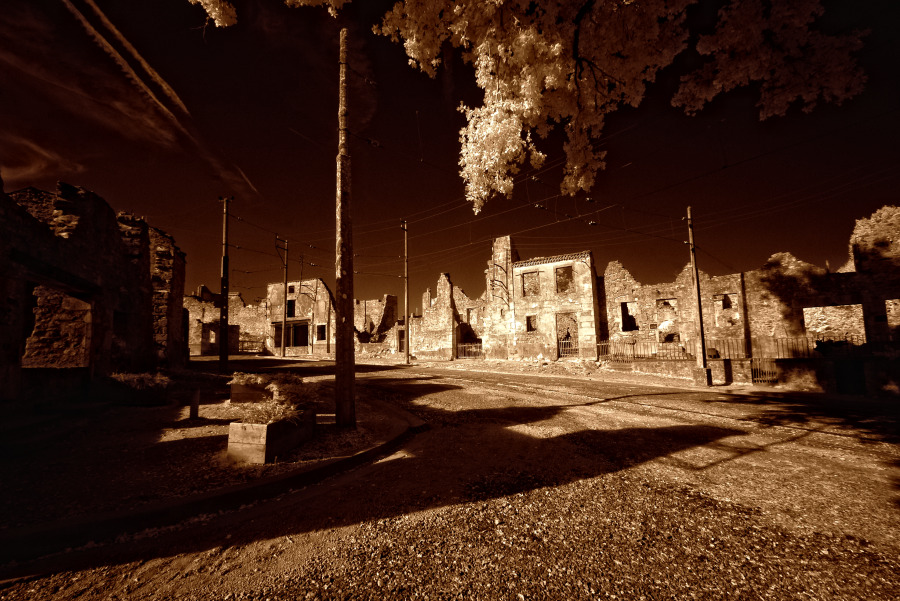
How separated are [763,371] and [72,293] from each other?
24361 millimetres

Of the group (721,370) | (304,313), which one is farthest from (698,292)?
(304,313)

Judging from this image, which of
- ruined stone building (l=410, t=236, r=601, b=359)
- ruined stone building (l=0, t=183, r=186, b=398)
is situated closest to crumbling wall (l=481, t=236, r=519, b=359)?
ruined stone building (l=410, t=236, r=601, b=359)

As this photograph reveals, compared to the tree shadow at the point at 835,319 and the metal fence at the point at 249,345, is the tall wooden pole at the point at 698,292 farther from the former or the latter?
the metal fence at the point at 249,345

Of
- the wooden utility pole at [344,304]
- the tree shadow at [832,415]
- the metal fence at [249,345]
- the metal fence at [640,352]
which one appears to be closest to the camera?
the wooden utility pole at [344,304]

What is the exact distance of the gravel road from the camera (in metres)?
2.37

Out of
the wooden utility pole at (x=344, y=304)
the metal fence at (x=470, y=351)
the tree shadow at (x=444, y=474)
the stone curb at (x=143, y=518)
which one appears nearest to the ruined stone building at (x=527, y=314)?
the metal fence at (x=470, y=351)

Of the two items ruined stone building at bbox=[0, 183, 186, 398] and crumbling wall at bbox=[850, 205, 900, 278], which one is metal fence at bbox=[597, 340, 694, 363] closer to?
crumbling wall at bbox=[850, 205, 900, 278]

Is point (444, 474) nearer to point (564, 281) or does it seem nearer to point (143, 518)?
point (143, 518)

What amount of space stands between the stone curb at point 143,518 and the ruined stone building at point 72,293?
5959 mm

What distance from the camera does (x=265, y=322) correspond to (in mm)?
39031

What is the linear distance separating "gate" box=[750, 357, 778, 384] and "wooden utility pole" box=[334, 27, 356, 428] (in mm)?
17460

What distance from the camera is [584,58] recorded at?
4723 millimetres

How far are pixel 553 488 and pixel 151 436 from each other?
21.1ft

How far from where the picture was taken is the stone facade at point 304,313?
37438 millimetres
